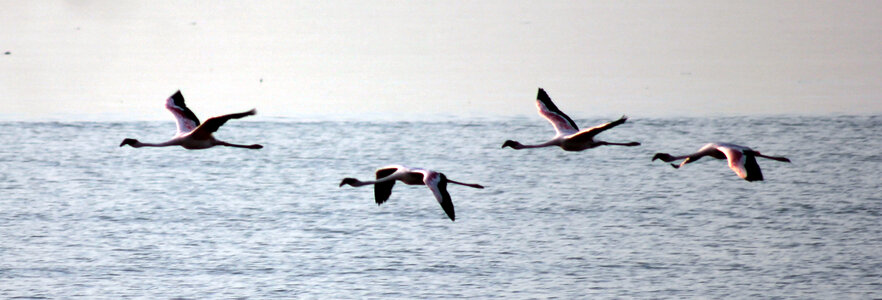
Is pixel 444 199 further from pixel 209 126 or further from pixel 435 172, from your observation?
pixel 209 126

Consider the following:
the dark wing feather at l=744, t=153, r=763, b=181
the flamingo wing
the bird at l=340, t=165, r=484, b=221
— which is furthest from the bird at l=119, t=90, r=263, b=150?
the dark wing feather at l=744, t=153, r=763, b=181

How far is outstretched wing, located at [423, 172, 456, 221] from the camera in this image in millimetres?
13109

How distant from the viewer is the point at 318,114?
112ft

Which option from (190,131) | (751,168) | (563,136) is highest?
(190,131)

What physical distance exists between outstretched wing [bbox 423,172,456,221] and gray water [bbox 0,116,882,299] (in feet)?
13.1

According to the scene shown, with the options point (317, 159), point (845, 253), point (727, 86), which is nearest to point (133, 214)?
point (317, 159)

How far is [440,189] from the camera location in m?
13.4

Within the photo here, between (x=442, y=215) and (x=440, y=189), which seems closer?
(x=440, y=189)

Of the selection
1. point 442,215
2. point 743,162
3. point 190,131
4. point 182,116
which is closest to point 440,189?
point 743,162

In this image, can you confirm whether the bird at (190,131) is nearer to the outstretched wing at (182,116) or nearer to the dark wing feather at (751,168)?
the outstretched wing at (182,116)

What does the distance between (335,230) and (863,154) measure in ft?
39.3

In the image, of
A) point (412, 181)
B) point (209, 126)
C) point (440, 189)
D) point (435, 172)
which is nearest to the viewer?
point (440, 189)

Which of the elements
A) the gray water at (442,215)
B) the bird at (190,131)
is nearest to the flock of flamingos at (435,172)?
the bird at (190,131)

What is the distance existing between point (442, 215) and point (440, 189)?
30.5ft
